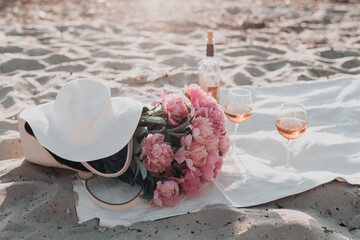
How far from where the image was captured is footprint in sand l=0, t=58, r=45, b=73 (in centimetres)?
346

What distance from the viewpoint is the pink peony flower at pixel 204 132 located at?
155 cm

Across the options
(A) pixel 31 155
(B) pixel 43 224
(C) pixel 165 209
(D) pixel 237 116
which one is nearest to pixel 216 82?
(D) pixel 237 116

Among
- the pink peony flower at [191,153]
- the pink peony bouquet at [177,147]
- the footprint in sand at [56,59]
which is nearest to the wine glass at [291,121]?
the pink peony bouquet at [177,147]

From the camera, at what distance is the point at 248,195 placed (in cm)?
179

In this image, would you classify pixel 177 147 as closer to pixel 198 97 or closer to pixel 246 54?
pixel 198 97

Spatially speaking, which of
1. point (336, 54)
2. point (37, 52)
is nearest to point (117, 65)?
point (37, 52)

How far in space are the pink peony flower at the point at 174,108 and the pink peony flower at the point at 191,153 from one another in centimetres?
13

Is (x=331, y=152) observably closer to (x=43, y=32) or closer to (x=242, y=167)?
(x=242, y=167)

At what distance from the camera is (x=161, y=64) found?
3.71 m

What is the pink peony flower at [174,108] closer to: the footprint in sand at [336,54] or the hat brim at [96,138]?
the hat brim at [96,138]

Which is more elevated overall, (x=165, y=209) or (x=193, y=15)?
(x=193, y=15)

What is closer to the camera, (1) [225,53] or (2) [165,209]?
(2) [165,209]

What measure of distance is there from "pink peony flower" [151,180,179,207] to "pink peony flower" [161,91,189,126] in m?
0.29

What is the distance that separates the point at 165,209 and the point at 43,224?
0.59 metres
